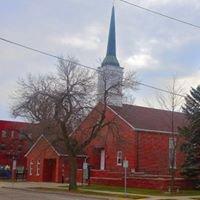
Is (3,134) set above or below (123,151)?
above

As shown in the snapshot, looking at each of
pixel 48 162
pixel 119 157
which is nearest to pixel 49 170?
pixel 48 162

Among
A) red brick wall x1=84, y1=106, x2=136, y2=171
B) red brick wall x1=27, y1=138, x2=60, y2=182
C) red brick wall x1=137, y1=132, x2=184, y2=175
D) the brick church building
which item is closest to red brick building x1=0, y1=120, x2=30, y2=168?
red brick wall x1=27, y1=138, x2=60, y2=182

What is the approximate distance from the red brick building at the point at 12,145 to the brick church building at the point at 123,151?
13.8 metres

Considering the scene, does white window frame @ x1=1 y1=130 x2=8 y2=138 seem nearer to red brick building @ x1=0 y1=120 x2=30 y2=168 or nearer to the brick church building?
red brick building @ x1=0 y1=120 x2=30 y2=168

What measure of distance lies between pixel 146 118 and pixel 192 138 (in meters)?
14.1

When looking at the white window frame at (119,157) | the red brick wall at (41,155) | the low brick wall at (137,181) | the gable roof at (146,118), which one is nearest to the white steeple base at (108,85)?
the low brick wall at (137,181)

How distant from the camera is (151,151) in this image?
54.0 metres

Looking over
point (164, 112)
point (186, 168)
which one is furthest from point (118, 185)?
point (164, 112)

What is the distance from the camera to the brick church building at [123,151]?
52125mm

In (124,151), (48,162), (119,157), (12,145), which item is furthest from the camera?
(12,145)

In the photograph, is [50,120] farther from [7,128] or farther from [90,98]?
[7,128]

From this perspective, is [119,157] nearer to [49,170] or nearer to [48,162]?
[48,162]

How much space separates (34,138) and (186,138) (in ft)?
96.1

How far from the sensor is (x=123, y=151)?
53906mm
